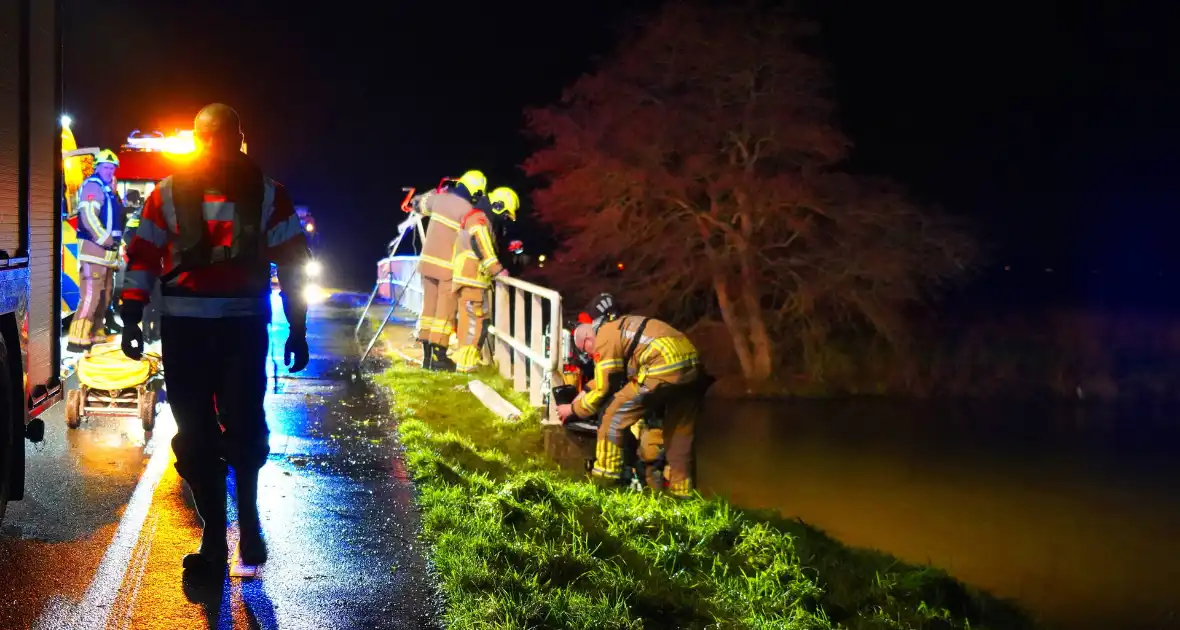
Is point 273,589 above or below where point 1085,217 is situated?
below

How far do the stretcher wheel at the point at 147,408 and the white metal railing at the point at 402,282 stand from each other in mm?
8481

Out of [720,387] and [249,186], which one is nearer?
[249,186]

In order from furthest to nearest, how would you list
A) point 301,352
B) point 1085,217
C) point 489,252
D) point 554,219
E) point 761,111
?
point 1085,217 → point 554,219 → point 761,111 → point 489,252 → point 301,352

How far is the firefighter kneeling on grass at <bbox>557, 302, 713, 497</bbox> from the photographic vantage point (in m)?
7.00

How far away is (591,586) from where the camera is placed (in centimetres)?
434

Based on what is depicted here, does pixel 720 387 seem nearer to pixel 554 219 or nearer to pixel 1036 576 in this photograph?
pixel 554 219

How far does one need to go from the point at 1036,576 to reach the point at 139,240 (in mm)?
7452

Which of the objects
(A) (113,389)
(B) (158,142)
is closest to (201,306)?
(A) (113,389)

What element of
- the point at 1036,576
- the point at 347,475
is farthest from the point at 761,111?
the point at 347,475

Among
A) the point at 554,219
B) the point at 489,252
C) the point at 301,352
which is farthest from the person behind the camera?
the point at 554,219

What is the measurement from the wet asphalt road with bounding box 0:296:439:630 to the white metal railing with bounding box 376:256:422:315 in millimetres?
9041

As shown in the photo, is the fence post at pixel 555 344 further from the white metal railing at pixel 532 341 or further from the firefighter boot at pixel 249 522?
the firefighter boot at pixel 249 522

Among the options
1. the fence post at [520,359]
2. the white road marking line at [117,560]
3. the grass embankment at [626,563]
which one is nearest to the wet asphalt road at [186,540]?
the white road marking line at [117,560]

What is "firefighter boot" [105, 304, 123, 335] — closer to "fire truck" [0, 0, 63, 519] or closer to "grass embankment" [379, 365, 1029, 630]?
"grass embankment" [379, 365, 1029, 630]
